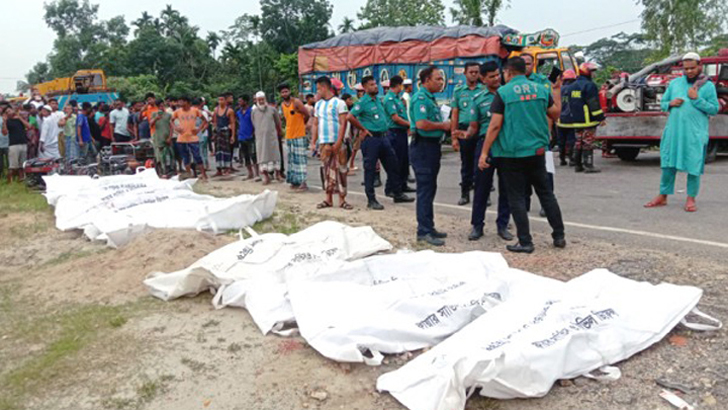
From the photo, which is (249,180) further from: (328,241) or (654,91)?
(654,91)

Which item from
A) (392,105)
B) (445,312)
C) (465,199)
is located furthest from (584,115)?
(445,312)

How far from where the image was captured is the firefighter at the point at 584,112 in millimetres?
10039

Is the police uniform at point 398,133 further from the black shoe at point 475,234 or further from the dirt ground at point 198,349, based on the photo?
the dirt ground at point 198,349

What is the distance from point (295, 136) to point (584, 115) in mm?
4803

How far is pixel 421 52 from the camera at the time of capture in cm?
1656

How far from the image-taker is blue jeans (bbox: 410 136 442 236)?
576 centimetres

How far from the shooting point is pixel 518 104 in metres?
5.00

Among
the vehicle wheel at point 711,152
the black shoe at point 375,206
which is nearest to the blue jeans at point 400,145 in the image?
the black shoe at point 375,206

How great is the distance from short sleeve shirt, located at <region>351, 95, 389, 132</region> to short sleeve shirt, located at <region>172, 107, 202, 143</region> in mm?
4181

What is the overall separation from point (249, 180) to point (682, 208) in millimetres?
7051

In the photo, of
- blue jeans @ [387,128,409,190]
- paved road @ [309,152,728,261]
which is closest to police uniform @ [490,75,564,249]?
paved road @ [309,152,728,261]

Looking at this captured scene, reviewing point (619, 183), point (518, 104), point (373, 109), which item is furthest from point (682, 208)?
point (373, 109)

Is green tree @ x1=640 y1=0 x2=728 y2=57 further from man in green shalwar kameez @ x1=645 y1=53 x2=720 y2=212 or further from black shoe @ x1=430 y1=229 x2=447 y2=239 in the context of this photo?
black shoe @ x1=430 y1=229 x2=447 y2=239

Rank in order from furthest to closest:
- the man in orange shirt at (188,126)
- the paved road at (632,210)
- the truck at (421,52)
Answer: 1. the truck at (421,52)
2. the man in orange shirt at (188,126)
3. the paved road at (632,210)
